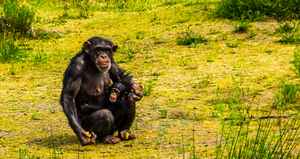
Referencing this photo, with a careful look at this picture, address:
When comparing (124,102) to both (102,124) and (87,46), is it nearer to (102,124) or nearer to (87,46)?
(102,124)

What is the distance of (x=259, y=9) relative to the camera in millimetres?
15984

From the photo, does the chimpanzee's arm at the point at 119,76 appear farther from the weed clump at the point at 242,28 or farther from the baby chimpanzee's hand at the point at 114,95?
the weed clump at the point at 242,28

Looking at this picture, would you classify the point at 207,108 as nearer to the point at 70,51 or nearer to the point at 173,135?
the point at 173,135

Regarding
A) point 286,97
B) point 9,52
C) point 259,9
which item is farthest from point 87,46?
point 259,9

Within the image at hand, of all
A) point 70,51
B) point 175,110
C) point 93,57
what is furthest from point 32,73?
point 93,57

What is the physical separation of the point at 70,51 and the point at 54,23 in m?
3.01

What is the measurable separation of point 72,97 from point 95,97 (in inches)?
11.1

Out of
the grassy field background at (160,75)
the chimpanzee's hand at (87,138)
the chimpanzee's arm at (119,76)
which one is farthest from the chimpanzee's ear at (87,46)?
the grassy field background at (160,75)

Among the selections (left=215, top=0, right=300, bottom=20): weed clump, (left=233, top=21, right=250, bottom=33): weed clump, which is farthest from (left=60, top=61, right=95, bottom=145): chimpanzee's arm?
(left=215, top=0, right=300, bottom=20): weed clump

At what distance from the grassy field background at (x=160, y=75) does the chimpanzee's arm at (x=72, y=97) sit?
0.56ft

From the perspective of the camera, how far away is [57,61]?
13.7 meters

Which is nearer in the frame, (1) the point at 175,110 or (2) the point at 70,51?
(1) the point at 175,110

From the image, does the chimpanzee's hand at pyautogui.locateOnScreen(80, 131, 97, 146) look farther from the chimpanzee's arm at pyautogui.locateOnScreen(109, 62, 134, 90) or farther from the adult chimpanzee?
the chimpanzee's arm at pyautogui.locateOnScreen(109, 62, 134, 90)

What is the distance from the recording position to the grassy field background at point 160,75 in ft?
27.4
